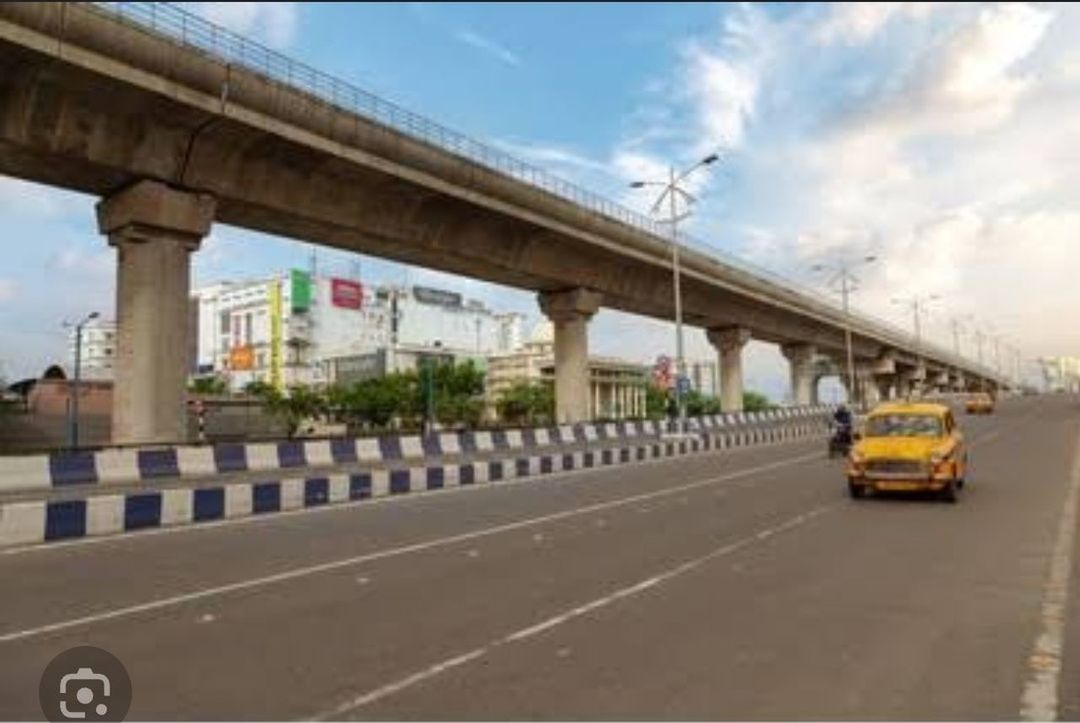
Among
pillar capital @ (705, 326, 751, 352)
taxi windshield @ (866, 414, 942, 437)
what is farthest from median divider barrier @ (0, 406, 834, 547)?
pillar capital @ (705, 326, 751, 352)

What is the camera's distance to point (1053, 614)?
398 inches

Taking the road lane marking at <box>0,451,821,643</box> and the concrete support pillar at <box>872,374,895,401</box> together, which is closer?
the road lane marking at <box>0,451,821,643</box>

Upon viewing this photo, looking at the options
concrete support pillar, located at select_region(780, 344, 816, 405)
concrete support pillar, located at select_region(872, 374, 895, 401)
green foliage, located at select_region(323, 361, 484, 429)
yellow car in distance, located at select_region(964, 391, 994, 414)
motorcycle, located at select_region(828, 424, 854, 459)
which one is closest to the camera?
motorcycle, located at select_region(828, 424, 854, 459)

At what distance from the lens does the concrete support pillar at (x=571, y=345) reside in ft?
181

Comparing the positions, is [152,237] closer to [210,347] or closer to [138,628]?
[138,628]

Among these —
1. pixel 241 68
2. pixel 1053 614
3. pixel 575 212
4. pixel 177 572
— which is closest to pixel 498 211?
pixel 575 212

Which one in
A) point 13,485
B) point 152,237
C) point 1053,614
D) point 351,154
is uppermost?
point 351,154

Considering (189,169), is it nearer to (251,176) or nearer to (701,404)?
(251,176)

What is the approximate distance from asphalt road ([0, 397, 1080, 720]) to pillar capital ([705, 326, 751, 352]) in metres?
57.7

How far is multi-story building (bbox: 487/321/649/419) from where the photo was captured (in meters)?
171

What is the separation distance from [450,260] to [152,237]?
1432cm

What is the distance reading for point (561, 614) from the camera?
9.90m

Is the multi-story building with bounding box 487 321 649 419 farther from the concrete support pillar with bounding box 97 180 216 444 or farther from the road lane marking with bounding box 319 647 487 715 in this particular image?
the road lane marking with bounding box 319 647 487 715

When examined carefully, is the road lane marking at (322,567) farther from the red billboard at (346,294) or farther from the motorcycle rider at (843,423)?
the red billboard at (346,294)
